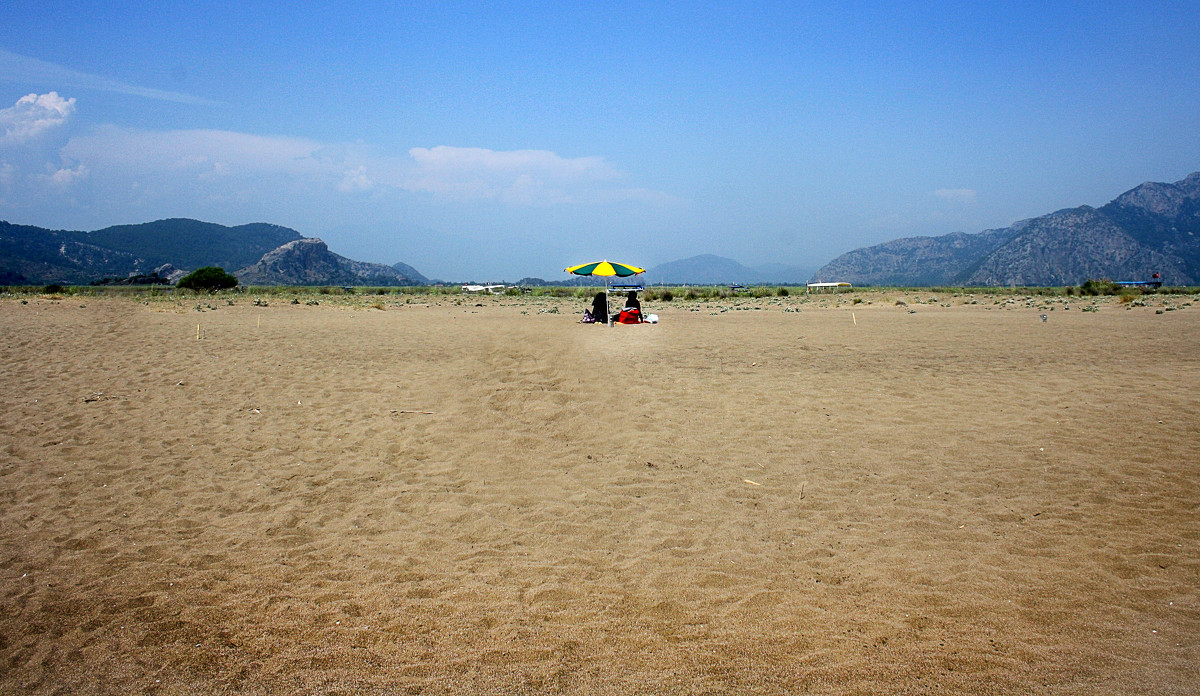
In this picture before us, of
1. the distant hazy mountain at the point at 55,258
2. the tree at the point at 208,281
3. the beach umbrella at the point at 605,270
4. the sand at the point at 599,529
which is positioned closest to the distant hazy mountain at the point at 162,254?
the distant hazy mountain at the point at 55,258

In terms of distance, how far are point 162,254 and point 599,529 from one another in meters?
168

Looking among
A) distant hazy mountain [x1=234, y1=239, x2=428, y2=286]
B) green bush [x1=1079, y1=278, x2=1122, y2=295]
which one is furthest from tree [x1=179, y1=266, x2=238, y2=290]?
distant hazy mountain [x1=234, y1=239, x2=428, y2=286]

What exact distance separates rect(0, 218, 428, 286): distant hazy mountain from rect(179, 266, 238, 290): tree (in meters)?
43.4

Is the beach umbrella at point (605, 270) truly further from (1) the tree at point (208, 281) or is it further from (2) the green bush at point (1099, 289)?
(1) the tree at point (208, 281)

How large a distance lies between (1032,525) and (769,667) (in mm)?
3256

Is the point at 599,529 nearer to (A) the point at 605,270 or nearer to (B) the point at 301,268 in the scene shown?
(A) the point at 605,270

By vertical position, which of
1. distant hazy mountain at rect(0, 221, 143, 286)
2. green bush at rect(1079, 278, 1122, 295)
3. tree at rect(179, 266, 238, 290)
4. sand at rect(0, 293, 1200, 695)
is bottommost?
sand at rect(0, 293, 1200, 695)

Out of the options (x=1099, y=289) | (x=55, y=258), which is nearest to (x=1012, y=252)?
(x=1099, y=289)

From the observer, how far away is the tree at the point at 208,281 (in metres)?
51.2

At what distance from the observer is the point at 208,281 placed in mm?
52469

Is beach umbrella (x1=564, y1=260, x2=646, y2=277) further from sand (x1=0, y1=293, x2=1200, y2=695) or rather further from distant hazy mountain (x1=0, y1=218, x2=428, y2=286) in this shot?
distant hazy mountain (x1=0, y1=218, x2=428, y2=286)

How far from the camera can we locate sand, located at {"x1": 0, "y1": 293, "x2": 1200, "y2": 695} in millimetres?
3404

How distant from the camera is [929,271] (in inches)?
7844

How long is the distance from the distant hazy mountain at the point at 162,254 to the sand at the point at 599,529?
3819 inches
